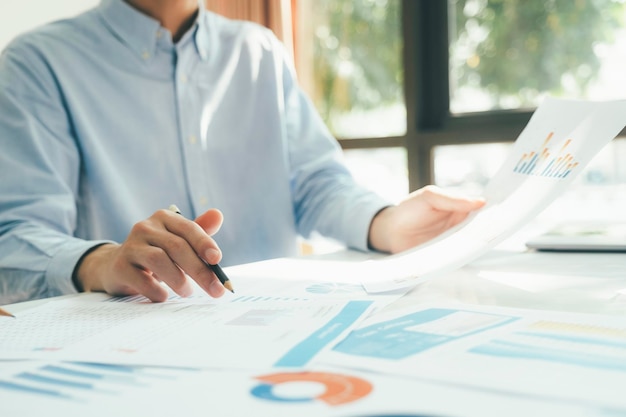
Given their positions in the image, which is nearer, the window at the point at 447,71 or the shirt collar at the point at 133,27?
the shirt collar at the point at 133,27

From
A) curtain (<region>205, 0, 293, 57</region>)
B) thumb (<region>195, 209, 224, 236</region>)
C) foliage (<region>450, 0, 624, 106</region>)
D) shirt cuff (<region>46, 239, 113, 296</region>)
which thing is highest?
curtain (<region>205, 0, 293, 57</region>)

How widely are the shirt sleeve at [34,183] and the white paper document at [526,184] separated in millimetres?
397

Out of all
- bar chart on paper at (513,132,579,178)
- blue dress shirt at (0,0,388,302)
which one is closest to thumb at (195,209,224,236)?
blue dress shirt at (0,0,388,302)

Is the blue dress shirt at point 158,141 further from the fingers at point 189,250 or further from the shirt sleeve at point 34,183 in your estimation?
the fingers at point 189,250

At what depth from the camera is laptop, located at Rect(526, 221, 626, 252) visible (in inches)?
33.3

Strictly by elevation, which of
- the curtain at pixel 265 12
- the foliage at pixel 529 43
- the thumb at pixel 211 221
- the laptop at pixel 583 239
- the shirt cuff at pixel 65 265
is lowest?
the laptop at pixel 583 239

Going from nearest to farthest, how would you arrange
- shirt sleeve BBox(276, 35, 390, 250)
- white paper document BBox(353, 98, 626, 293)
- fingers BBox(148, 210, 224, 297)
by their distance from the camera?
fingers BBox(148, 210, 224, 297), white paper document BBox(353, 98, 626, 293), shirt sleeve BBox(276, 35, 390, 250)

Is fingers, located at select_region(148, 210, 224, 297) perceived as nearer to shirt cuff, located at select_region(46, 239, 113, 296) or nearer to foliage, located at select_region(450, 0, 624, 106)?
shirt cuff, located at select_region(46, 239, 113, 296)

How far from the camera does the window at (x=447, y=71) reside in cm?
209

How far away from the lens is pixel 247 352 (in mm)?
416

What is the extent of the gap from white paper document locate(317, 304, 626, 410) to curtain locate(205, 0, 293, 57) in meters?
1.92

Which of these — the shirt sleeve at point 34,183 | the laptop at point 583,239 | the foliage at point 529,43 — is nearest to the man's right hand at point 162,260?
the shirt sleeve at point 34,183

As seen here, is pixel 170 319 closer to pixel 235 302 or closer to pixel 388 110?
pixel 235 302

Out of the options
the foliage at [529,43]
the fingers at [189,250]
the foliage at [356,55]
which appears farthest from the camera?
the foliage at [356,55]
